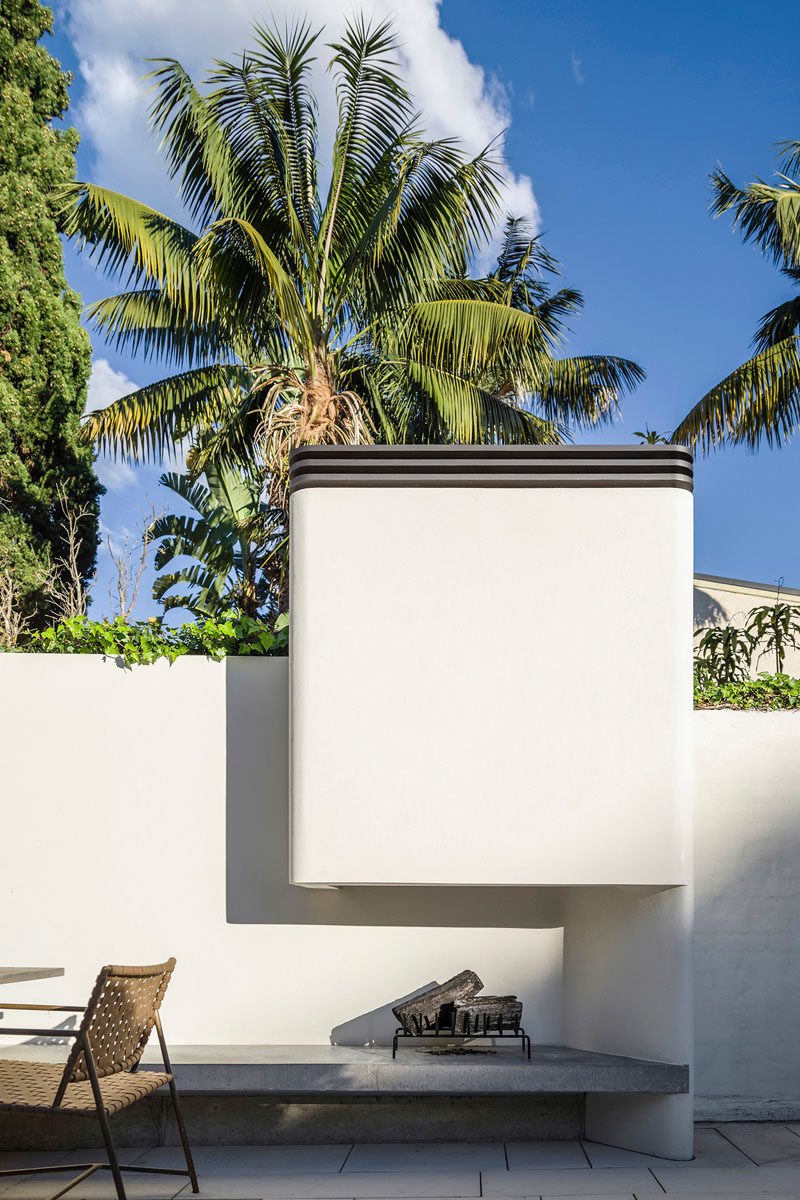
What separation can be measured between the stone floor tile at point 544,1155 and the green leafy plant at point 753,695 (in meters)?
2.47

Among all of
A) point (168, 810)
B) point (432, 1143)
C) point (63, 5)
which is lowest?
point (432, 1143)

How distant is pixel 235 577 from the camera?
38.1 feet

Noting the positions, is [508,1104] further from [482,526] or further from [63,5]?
[63,5]

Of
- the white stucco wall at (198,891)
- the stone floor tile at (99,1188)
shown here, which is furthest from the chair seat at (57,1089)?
the white stucco wall at (198,891)

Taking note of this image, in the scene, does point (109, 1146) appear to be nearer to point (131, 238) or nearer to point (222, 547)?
point (222, 547)

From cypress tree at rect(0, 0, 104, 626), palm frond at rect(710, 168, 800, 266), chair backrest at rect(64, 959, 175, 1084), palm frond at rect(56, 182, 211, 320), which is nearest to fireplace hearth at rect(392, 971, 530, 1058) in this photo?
chair backrest at rect(64, 959, 175, 1084)

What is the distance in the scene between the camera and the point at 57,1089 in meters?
3.71

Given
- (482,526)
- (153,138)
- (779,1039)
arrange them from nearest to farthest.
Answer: (482,526)
(779,1039)
(153,138)

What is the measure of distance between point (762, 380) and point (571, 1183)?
715 cm

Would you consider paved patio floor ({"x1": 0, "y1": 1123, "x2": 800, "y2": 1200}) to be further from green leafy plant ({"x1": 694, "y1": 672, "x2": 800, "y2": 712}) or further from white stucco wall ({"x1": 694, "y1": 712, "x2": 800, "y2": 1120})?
green leafy plant ({"x1": 694, "y1": 672, "x2": 800, "y2": 712})

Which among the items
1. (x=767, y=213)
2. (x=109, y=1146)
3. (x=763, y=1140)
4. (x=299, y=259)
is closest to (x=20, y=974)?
(x=109, y=1146)

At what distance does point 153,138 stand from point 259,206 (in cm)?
116

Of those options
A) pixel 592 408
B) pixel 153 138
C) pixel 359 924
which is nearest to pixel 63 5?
pixel 153 138

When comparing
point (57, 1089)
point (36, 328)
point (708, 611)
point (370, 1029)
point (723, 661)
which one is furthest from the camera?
point (708, 611)
